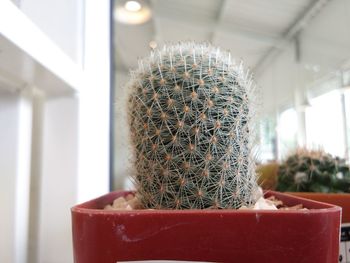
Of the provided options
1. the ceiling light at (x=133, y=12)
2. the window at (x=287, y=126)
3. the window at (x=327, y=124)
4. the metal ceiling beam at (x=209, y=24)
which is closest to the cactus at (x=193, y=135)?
the window at (x=327, y=124)

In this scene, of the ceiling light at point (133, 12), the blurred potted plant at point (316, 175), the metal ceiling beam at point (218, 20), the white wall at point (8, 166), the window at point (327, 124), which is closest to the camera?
the white wall at point (8, 166)

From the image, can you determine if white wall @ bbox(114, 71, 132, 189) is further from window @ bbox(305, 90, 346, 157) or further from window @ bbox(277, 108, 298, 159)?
window @ bbox(277, 108, 298, 159)

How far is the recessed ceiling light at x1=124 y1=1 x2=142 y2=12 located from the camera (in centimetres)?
107

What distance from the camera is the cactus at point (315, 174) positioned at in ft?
2.14

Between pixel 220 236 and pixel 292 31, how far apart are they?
1.32 meters

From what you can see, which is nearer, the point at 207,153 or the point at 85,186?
the point at 207,153

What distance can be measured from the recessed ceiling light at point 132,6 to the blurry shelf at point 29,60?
0.63m

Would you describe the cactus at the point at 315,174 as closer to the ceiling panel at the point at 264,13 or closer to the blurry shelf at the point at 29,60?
the blurry shelf at the point at 29,60

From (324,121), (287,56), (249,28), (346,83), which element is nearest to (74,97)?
(346,83)

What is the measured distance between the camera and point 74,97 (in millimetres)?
530

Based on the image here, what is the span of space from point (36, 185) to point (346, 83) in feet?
2.78

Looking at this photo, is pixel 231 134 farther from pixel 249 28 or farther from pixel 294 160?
pixel 249 28

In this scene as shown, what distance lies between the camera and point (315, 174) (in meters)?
0.66

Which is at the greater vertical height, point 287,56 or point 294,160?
point 287,56
